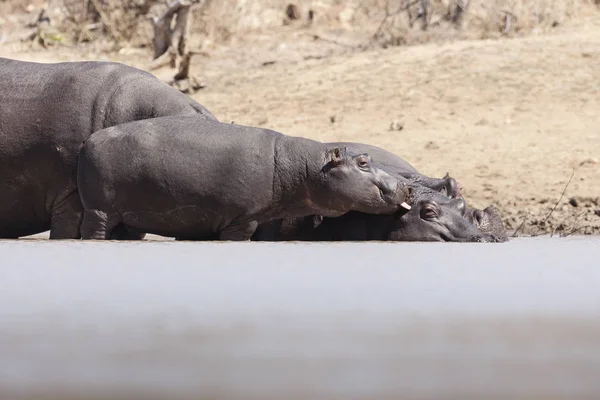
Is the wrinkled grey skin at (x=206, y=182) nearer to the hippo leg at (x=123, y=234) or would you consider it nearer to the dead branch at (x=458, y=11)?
the hippo leg at (x=123, y=234)

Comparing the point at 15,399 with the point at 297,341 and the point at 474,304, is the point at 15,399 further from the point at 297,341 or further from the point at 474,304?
the point at 474,304

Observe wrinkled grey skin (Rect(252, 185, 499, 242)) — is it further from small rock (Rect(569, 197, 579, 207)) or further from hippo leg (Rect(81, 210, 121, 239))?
small rock (Rect(569, 197, 579, 207))

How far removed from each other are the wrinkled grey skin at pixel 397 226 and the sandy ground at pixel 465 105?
2.25m

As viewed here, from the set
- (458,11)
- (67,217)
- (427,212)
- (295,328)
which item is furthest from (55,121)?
(458,11)

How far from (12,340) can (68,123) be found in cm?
341

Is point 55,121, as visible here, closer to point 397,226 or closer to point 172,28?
point 397,226

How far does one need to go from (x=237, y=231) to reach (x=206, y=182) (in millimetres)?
272

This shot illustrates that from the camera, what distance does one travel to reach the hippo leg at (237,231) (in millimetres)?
5711

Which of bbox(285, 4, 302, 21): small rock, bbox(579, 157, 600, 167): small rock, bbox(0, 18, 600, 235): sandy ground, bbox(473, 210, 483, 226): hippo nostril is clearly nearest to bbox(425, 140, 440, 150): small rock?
bbox(0, 18, 600, 235): sandy ground

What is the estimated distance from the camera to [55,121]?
6.01 metres

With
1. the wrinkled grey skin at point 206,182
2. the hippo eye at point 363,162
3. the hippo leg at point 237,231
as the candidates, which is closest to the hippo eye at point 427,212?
the wrinkled grey skin at point 206,182

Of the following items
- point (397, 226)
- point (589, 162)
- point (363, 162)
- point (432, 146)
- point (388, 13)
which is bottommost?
point (388, 13)

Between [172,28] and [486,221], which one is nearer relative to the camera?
[486,221]

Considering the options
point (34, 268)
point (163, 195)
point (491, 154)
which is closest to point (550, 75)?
point (491, 154)
